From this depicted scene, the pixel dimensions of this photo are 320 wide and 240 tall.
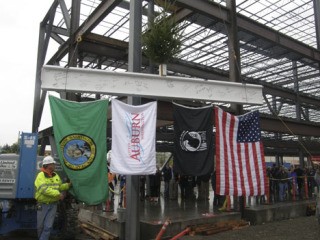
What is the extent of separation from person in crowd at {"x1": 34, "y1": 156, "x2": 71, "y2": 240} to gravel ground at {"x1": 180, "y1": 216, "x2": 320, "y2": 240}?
3.47 metres

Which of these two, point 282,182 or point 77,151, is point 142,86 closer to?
point 77,151

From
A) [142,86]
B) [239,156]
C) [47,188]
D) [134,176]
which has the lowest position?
[47,188]

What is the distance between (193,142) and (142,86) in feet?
6.77

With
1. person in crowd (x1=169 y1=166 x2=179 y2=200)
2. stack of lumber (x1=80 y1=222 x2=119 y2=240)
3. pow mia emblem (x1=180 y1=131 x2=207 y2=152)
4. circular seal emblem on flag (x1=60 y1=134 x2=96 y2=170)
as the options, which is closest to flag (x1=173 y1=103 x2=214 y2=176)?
pow mia emblem (x1=180 y1=131 x2=207 y2=152)

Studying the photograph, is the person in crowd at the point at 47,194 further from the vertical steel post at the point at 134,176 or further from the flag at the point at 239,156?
the flag at the point at 239,156

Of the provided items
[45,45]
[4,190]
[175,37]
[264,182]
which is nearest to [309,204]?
[264,182]

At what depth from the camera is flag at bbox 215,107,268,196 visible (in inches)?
348

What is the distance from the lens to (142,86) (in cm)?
760

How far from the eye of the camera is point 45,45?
59.9 ft

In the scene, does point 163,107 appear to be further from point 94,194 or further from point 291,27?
point 291,27

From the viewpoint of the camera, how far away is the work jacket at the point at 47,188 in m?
7.07

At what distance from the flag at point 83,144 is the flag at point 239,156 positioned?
3126mm

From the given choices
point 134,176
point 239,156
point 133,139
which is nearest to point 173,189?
point 239,156

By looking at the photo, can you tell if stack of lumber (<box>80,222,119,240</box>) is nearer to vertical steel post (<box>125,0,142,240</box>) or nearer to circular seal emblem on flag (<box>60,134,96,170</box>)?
vertical steel post (<box>125,0,142,240</box>)
